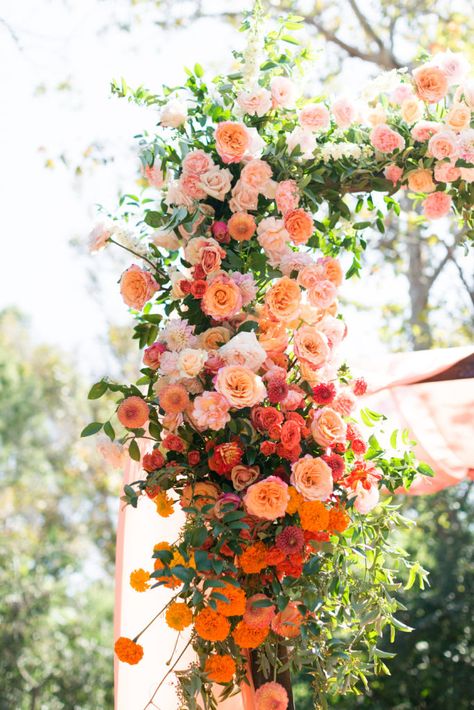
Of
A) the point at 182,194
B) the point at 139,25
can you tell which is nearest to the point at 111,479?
the point at 139,25

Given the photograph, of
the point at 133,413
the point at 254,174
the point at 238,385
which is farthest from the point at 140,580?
the point at 254,174

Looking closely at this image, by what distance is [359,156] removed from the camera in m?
2.10

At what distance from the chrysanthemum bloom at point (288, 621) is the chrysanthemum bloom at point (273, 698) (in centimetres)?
12

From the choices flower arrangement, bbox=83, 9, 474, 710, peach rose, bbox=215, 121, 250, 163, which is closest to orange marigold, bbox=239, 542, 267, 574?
flower arrangement, bbox=83, 9, 474, 710

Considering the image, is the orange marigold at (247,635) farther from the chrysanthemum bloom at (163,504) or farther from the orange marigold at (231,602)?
the chrysanthemum bloom at (163,504)

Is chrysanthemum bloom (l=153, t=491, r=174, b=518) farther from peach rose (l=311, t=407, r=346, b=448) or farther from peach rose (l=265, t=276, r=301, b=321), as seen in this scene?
peach rose (l=265, t=276, r=301, b=321)

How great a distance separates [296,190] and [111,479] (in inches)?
239

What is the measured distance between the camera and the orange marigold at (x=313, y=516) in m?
1.72

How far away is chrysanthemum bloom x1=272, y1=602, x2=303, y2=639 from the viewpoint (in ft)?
5.68

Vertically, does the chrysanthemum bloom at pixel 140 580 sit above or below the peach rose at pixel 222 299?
below

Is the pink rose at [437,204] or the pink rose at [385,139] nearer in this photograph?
the pink rose at [385,139]

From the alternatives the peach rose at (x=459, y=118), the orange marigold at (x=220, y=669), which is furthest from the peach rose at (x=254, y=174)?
the orange marigold at (x=220, y=669)

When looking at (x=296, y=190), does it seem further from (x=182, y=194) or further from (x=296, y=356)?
(x=296, y=356)

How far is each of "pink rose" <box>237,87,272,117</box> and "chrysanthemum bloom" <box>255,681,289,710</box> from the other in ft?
4.36
